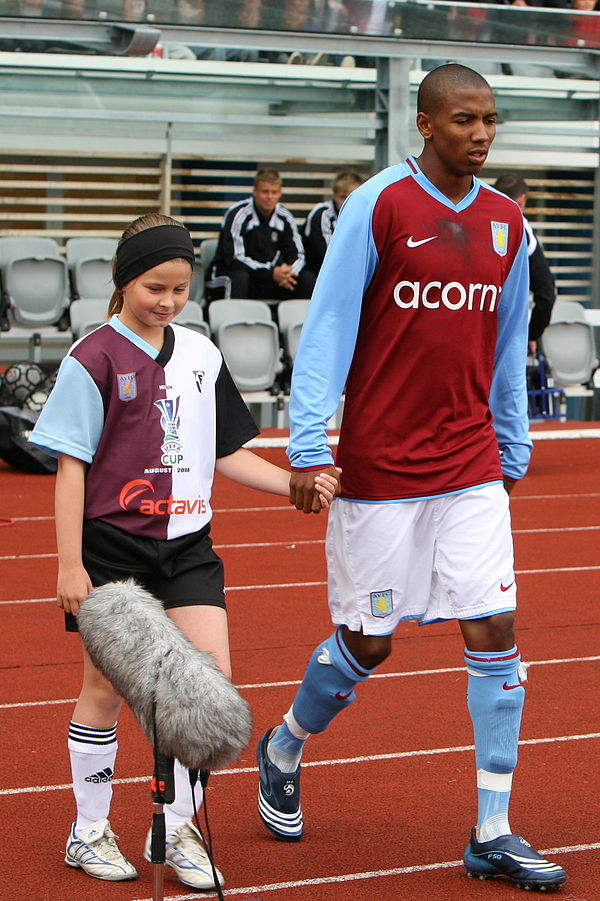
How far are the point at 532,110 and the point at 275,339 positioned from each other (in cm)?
610

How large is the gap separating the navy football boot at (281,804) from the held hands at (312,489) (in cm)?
87

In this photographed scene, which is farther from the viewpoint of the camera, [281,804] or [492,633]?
[281,804]

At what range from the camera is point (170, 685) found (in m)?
2.81

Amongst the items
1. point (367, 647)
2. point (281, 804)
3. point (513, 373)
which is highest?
point (513, 373)

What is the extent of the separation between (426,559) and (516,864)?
0.81 metres

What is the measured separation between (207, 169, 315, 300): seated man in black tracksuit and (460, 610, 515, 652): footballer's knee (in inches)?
376

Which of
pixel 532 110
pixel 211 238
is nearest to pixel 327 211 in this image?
pixel 211 238

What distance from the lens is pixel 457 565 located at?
12.1 ft

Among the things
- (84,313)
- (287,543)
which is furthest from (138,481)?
(84,313)

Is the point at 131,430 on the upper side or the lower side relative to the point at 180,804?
upper

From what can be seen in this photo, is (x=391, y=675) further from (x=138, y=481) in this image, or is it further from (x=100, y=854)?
(x=138, y=481)

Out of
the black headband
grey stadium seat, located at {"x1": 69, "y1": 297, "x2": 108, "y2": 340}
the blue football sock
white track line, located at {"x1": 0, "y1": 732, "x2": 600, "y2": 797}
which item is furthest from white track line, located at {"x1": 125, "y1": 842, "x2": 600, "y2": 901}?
grey stadium seat, located at {"x1": 69, "y1": 297, "x2": 108, "y2": 340}

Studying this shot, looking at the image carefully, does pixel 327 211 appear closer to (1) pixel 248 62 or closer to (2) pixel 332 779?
(1) pixel 248 62

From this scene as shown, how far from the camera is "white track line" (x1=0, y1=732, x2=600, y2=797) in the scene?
14.3 feet
